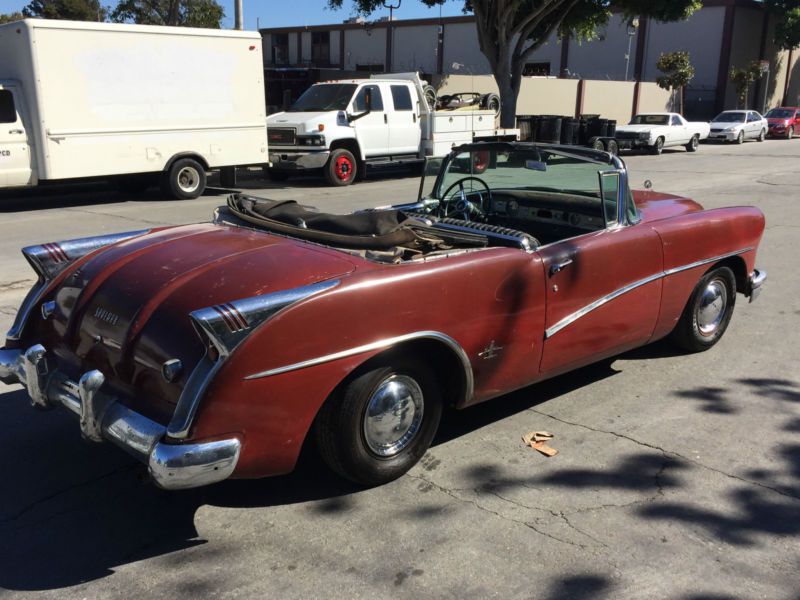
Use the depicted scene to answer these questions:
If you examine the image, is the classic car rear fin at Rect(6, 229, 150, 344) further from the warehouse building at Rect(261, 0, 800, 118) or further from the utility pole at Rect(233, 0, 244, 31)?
the warehouse building at Rect(261, 0, 800, 118)

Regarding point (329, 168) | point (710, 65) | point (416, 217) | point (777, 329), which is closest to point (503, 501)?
point (416, 217)

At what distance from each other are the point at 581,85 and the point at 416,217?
32284 millimetres

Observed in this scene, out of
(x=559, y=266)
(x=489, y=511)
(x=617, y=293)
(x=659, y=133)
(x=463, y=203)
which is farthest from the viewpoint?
(x=659, y=133)

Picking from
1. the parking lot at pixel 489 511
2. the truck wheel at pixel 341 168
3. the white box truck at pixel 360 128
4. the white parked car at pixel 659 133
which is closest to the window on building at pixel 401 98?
the white box truck at pixel 360 128

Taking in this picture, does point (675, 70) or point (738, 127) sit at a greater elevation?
point (675, 70)

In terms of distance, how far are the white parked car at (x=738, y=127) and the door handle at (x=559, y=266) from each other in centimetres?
3031

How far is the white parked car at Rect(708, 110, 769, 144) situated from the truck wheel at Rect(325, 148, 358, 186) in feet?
67.2

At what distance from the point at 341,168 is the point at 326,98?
5.59 feet

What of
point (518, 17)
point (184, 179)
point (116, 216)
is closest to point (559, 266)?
point (116, 216)

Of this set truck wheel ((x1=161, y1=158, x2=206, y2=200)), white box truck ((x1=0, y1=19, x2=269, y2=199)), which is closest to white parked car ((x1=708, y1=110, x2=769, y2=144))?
white box truck ((x1=0, y1=19, x2=269, y2=199))

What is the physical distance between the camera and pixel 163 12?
3116 centimetres

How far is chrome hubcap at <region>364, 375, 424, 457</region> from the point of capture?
343cm

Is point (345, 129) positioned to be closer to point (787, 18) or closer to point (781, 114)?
point (781, 114)

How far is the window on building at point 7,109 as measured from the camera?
39.3 feet
